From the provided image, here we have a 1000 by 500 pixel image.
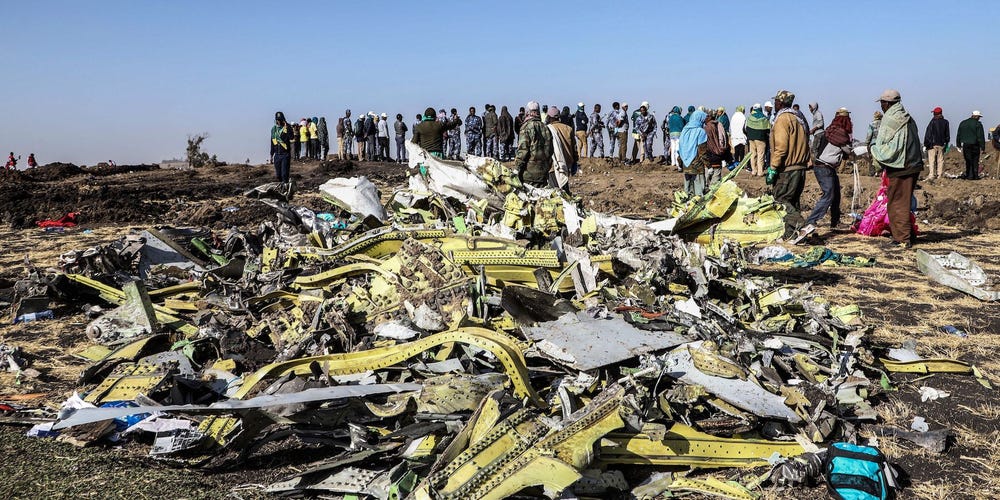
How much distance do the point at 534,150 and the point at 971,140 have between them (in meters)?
12.1

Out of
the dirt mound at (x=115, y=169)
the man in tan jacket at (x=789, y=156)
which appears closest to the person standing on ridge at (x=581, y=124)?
the man in tan jacket at (x=789, y=156)

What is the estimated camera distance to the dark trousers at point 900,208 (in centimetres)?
888

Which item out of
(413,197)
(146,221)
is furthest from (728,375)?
(146,221)

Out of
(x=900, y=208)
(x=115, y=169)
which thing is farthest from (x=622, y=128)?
(x=115, y=169)

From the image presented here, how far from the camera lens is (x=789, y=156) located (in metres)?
9.62

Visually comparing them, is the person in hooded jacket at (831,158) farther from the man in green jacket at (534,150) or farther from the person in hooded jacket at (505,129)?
the person in hooded jacket at (505,129)

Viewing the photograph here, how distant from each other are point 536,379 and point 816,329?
2283mm

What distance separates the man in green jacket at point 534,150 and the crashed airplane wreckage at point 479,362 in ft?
5.81

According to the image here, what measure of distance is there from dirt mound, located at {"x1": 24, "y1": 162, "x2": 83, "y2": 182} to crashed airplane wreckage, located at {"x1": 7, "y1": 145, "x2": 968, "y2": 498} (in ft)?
50.9

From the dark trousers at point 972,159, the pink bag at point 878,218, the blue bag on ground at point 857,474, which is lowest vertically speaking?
the blue bag on ground at point 857,474

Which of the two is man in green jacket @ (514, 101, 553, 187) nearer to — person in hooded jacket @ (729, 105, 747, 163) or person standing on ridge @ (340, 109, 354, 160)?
person in hooded jacket @ (729, 105, 747, 163)

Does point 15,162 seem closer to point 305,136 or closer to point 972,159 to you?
point 305,136

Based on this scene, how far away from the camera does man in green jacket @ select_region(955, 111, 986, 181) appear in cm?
1552

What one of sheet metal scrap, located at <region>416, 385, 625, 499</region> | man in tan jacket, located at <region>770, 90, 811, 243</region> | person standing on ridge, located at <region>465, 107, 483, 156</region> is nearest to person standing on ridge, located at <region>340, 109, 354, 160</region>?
person standing on ridge, located at <region>465, 107, 483, 156</region>
